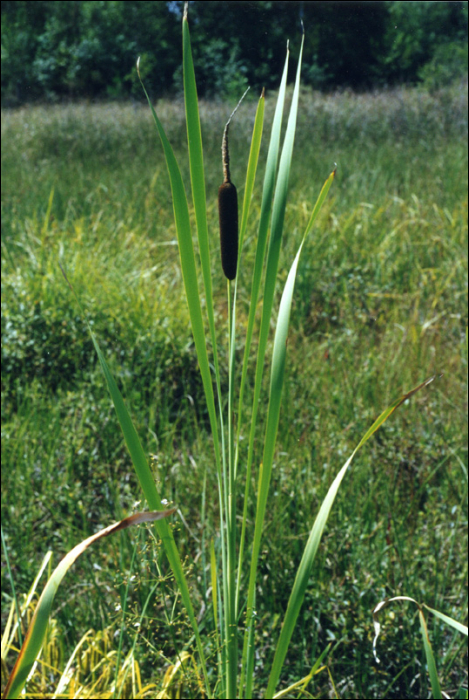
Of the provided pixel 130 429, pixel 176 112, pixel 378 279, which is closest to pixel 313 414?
pixel 378 279

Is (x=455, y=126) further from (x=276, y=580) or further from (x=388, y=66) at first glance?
(x=276, y=580)

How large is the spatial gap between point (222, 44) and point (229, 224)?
68 cm

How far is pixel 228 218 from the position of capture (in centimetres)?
50

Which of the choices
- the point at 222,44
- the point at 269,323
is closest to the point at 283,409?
the point at 222,44

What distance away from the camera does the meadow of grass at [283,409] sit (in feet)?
3.63

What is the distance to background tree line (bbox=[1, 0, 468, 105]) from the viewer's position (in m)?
0.75

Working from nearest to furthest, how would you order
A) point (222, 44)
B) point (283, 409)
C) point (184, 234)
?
point (184, 234) → point (222, 44) → point (283, 409)

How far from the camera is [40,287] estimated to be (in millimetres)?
2232

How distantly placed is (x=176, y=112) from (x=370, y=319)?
2.31m

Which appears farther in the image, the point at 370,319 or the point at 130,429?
the point at 370,319

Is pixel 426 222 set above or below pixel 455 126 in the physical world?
below

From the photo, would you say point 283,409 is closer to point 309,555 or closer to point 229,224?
point 309,555

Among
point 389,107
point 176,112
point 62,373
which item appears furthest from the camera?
point 389,107

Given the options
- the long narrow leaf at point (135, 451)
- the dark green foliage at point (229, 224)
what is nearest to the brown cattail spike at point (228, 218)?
the dark green foliage at point (229, 224)
